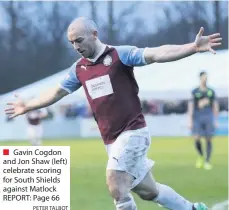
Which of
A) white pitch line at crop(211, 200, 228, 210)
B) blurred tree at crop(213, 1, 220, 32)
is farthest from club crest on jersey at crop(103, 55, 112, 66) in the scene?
blurred tree at crop(213, 1, 220, 32)

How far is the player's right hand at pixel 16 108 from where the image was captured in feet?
22.2

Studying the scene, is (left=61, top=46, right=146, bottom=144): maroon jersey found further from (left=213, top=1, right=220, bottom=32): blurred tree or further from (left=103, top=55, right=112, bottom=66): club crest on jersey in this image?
(left=213, top=1, right=220, bottom=32): blurred tree

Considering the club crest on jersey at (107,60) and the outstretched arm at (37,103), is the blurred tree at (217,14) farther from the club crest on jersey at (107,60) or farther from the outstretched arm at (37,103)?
the club crest on jersey at (107,60)

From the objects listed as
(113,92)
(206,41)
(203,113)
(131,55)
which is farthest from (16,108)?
(203,113)

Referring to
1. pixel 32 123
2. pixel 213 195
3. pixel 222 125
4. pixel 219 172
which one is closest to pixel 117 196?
pixel 213 195

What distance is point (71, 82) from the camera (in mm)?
6594

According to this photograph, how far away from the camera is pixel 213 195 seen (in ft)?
31.0

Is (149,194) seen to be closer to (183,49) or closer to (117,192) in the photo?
(117,192)

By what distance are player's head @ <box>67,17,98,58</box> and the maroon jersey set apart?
0.36 feet

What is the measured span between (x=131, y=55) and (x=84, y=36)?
1.21 ft

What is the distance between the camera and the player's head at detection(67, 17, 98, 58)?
6156 millimetres

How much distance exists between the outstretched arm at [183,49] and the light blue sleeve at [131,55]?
48mm

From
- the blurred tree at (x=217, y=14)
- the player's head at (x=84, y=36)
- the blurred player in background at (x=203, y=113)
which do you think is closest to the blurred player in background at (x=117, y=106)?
the player's head at (x=84, y=36)

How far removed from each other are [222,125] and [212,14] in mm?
6343
